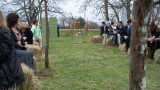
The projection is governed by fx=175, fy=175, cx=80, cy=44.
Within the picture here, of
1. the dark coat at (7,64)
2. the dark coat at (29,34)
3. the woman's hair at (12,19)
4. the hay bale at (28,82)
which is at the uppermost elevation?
the woman's hair at (12,19)

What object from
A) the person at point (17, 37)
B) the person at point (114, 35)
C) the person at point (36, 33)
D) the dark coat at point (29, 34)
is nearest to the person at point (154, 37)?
the person at point (114, 35)

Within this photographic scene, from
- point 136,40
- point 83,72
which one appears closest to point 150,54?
point 83,72

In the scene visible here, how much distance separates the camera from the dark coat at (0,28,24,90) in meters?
2.93

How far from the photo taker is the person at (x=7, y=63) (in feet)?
9.61

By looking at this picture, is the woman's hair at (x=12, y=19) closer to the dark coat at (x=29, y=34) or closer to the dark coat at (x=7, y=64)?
the dark coat at (x=7, y=64)

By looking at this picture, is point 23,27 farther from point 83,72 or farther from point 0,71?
point 0,71

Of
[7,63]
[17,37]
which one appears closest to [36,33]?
[17,37]

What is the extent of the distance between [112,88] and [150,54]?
451 centimetres

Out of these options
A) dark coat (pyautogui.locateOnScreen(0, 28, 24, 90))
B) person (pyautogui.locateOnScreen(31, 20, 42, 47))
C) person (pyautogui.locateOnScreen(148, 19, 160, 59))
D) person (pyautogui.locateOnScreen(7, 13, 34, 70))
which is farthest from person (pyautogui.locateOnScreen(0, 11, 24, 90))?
person (pyautogui.locateOnScreen(31, 20, 42, 47))

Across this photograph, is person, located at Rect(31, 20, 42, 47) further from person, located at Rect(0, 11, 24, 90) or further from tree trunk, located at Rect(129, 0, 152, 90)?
tree trunk, located at Rect(129, 0, 152, 90)

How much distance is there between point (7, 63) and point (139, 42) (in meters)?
2.19

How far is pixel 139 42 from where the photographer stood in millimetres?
2234

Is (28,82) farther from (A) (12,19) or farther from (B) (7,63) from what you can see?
(A) (12,19)

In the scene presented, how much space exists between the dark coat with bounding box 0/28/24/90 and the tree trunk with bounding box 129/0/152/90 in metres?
1.98
